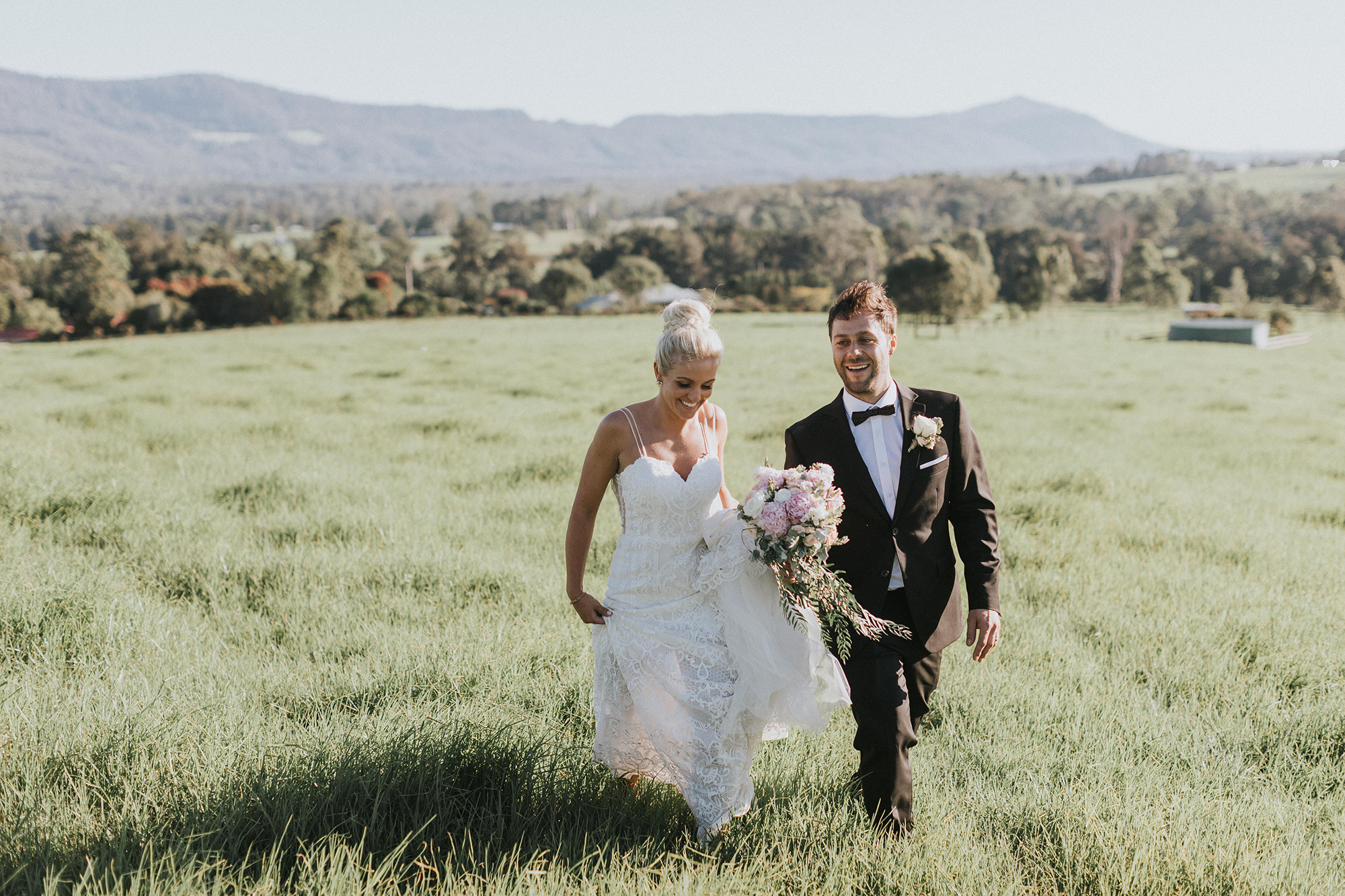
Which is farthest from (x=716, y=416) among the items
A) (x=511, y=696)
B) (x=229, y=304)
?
(x=229, y=304)

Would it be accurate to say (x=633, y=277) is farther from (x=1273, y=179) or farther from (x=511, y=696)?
(x=1273, y=179)

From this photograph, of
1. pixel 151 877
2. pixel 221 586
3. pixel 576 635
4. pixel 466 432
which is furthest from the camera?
pixel 466 432

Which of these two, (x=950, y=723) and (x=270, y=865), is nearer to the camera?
(x=270, y=865)

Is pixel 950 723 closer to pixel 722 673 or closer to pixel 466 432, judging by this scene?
pixel 722 673

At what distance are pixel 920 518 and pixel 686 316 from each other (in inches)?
53.4

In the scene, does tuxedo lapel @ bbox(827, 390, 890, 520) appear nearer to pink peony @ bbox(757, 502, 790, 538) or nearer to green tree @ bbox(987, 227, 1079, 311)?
pink peony @ bbox(757, 502, 790, 538)

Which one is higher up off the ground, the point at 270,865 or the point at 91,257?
the point at 91,257

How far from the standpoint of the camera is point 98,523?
683 cm

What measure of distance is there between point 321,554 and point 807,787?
4.65 meters

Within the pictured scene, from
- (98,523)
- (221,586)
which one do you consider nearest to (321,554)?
(221,586)

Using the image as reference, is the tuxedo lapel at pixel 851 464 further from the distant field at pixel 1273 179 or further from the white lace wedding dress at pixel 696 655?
the distant field at pixel 1273 179

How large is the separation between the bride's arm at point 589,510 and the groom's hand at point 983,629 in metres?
1.63

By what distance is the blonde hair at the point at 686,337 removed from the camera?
3.27 m

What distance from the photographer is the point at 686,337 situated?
327 centimetres
